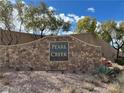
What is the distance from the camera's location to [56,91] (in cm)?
1238

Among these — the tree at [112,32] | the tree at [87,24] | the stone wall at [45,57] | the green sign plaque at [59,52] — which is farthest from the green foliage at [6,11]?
the tree at [112,32]

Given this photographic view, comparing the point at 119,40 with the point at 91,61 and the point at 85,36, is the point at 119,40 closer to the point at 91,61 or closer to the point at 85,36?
the point at 85,36

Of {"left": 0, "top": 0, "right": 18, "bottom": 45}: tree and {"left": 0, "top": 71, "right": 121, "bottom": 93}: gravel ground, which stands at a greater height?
{"left": 0, "top": 0, "right": 18, "bottom": 45}: tree

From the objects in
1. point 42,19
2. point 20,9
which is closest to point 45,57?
point 20,9

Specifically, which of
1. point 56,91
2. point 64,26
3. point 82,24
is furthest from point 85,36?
point 56,91

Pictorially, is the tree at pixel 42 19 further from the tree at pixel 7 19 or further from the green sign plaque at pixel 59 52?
the green sign plaque at pixel 59 52

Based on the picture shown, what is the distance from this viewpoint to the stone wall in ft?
58.2

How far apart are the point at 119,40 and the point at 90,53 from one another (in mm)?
22126

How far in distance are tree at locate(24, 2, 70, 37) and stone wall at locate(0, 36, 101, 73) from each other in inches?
336

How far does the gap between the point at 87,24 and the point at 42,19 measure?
26.9 feet

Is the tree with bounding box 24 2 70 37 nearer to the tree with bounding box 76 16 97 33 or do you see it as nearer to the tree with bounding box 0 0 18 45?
the tree with bounding box 0 0 18 45

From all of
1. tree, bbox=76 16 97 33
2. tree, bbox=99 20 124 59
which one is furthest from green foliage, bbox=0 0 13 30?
tree, bbox=99 20 124 59

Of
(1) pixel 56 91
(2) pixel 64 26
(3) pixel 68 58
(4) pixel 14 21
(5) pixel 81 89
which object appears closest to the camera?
(1) pixel 56 91

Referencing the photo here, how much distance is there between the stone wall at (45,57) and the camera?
17.7 m
